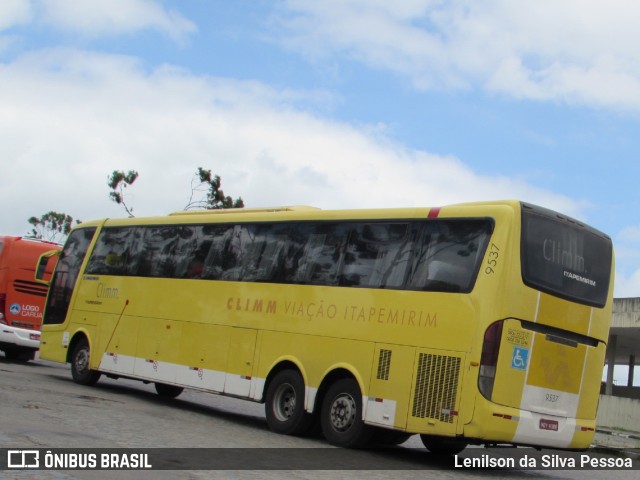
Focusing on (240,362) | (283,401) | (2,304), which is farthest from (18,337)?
(283,401)

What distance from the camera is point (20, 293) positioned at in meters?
23.7

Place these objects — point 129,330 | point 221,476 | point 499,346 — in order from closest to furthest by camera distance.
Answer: point 221,476 < point 499,346 < point 129,330

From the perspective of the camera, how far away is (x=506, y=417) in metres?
11.9

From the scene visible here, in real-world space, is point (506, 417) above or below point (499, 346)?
below

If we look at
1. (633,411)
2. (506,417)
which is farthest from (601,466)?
(633,411)

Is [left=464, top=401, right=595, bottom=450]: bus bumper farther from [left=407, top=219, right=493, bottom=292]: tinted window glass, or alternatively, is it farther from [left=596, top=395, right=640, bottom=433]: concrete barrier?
[left=596, top=395, right=640, bottom=433]: concrete barrier

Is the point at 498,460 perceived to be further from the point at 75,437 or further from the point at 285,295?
the point at 75,437

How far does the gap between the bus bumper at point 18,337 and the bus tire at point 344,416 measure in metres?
12.1

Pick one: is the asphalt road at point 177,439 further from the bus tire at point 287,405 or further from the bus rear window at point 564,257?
the bus rear window at point 564,257

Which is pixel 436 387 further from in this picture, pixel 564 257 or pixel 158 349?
pixel 158 349

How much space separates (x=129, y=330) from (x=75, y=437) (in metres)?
7.56

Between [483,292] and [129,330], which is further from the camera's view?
[129,330]

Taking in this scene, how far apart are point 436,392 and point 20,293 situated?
14413mm

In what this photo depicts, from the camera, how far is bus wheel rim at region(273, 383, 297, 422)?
47.7ft
